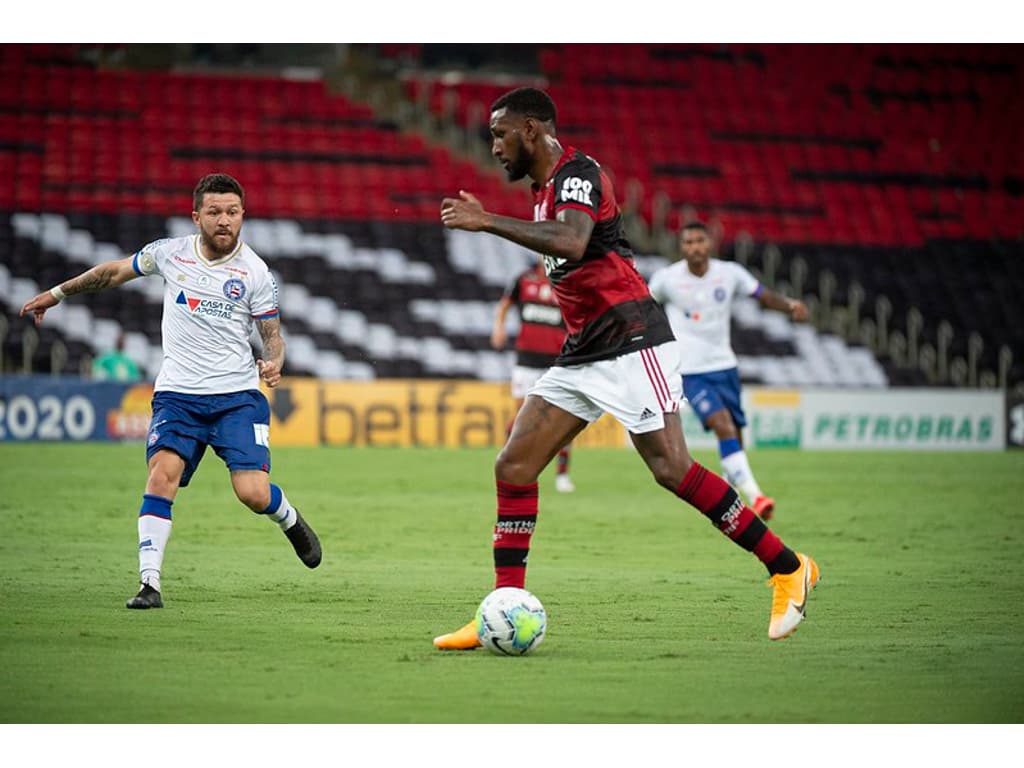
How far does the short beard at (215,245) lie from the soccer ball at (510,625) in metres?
2.68

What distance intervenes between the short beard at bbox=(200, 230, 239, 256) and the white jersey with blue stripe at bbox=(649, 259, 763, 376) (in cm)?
584

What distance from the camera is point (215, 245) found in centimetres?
826

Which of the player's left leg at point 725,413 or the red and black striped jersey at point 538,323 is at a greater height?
the red and black striped jersey at point 538,323

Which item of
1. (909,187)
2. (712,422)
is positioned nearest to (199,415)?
(712,422)

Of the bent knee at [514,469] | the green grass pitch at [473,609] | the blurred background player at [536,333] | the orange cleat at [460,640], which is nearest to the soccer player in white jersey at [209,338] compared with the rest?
the green grass pitch at [473,609]

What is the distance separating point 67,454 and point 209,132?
12546mm

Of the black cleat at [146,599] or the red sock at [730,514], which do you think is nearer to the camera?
the red sock at [730,514]

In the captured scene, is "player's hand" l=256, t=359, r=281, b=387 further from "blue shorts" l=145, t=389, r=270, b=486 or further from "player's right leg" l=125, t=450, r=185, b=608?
"player's right leg" l=125, t=450, r=185, b=608

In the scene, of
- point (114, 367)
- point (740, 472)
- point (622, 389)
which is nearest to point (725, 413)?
point (740, 472)

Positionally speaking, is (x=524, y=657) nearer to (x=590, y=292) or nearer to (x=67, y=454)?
(x=590, y=292)

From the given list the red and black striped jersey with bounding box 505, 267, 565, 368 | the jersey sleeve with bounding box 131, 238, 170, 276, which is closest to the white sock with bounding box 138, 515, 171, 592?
the jersey sleeve with bounding box 131, 238, 170, 276

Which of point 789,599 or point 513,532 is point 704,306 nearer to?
point 789,599

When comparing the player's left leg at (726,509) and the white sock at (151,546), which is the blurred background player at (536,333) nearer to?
the white sock at (151,546)

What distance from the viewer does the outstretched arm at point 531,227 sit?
20.1 feet
